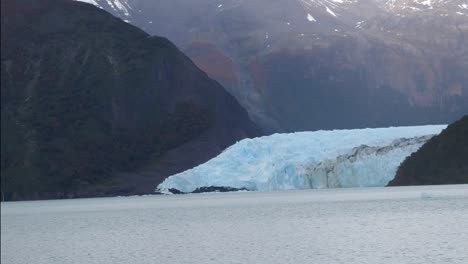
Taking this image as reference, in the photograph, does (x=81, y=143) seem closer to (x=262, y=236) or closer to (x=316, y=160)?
(x=316, y=160)

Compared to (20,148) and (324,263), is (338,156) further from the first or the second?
(20,148)

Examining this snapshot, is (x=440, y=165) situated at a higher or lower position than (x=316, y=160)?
higher

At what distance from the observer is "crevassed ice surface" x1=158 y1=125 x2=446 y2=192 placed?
106m

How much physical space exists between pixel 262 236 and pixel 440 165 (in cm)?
7318

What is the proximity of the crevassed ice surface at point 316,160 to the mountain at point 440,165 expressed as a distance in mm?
7796

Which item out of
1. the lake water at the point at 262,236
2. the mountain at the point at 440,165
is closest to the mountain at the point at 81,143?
the mountain at the point at 440,165

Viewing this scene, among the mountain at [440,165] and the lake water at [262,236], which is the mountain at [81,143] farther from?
the lake water at [262,236]

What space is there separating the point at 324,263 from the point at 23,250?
18.7m

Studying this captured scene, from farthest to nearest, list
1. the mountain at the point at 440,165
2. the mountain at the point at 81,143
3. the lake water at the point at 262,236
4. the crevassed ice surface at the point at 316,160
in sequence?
the mountain at the point at 81,143 < the mountain at the point at 440,165 < the crevassed ice surface at the point at 316,160 < the lake water at the point at 262,236

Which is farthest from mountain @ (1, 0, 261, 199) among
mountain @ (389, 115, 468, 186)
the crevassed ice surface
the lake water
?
the lake water

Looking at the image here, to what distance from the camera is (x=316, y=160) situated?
350 feet

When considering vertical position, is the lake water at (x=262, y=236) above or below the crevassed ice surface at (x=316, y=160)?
below

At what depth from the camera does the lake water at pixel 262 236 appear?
146ft

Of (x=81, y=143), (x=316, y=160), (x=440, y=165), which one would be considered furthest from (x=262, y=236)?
(x=81, y=143)
